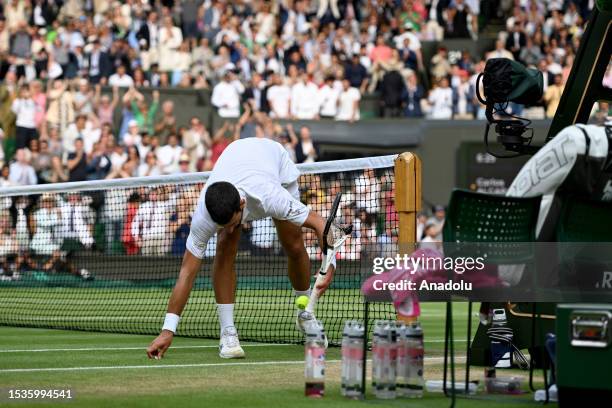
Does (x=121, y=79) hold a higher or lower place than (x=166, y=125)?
higher

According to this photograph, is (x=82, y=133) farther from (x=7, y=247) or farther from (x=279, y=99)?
(x=7, y=247)

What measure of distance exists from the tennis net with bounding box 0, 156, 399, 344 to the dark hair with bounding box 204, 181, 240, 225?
574cm

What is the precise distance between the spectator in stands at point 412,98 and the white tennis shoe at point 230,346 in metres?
18.8

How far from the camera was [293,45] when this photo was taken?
31156 millimetres

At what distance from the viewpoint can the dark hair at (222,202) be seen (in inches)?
388

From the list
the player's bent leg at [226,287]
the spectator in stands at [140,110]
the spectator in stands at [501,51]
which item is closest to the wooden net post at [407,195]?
the player's bent leg at [226,287]

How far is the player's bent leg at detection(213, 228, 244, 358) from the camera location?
1077 centimetres

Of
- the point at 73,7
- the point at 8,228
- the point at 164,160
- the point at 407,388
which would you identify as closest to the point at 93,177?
the point at 164,160

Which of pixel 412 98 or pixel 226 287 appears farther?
pixel 412 98

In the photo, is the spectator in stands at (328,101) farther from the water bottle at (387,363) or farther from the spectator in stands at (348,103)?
the water bottle at (387,363)

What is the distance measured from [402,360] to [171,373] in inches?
83.8

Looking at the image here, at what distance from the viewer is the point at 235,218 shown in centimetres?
1004

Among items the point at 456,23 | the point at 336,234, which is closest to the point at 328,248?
the point at 336,234

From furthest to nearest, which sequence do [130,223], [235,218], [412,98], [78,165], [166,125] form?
[412,98]
[166,125]
[78,165]
[130,223]
[235,218]
